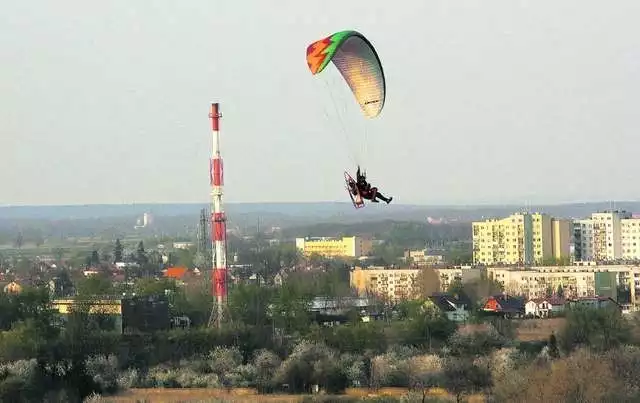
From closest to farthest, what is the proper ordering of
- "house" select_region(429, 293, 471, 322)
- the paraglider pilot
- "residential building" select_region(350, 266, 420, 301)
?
the paraglider pilot, "house" select_region(429, 293, 471, 322), "residential building" select_region(350, 266, 420, 301)

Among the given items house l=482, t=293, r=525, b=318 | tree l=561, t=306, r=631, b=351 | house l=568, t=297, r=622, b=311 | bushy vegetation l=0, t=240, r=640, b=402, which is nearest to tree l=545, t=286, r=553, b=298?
house l=482, t=293, r=525, b=318

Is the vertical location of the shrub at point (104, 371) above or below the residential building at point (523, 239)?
below

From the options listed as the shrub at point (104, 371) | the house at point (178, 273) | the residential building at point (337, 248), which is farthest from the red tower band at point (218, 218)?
the residential building at point (337, 248)

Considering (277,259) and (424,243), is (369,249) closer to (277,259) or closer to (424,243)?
(424,243)

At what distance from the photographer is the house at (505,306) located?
5212cm

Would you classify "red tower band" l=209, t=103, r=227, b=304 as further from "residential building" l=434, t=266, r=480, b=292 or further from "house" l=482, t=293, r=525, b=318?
"residential building" l=434, t=266, r=480, b=292

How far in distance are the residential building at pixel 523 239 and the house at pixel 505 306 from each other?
3158cm

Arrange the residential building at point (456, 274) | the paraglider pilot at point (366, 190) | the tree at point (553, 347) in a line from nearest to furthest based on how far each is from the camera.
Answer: the paraglider pilot at point (366, 190), the tree at point (553, 347), the residential building at point (456, 274)

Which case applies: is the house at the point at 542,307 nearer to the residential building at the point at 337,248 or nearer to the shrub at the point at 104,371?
the shrub at the point at 104,371

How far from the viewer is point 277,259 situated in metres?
90.8

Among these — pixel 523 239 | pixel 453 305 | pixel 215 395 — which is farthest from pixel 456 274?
pixel 215 395

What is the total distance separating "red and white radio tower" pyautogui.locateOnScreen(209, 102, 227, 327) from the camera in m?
43.0

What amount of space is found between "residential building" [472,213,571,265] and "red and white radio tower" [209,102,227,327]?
148ft

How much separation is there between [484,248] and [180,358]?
54.7 m
